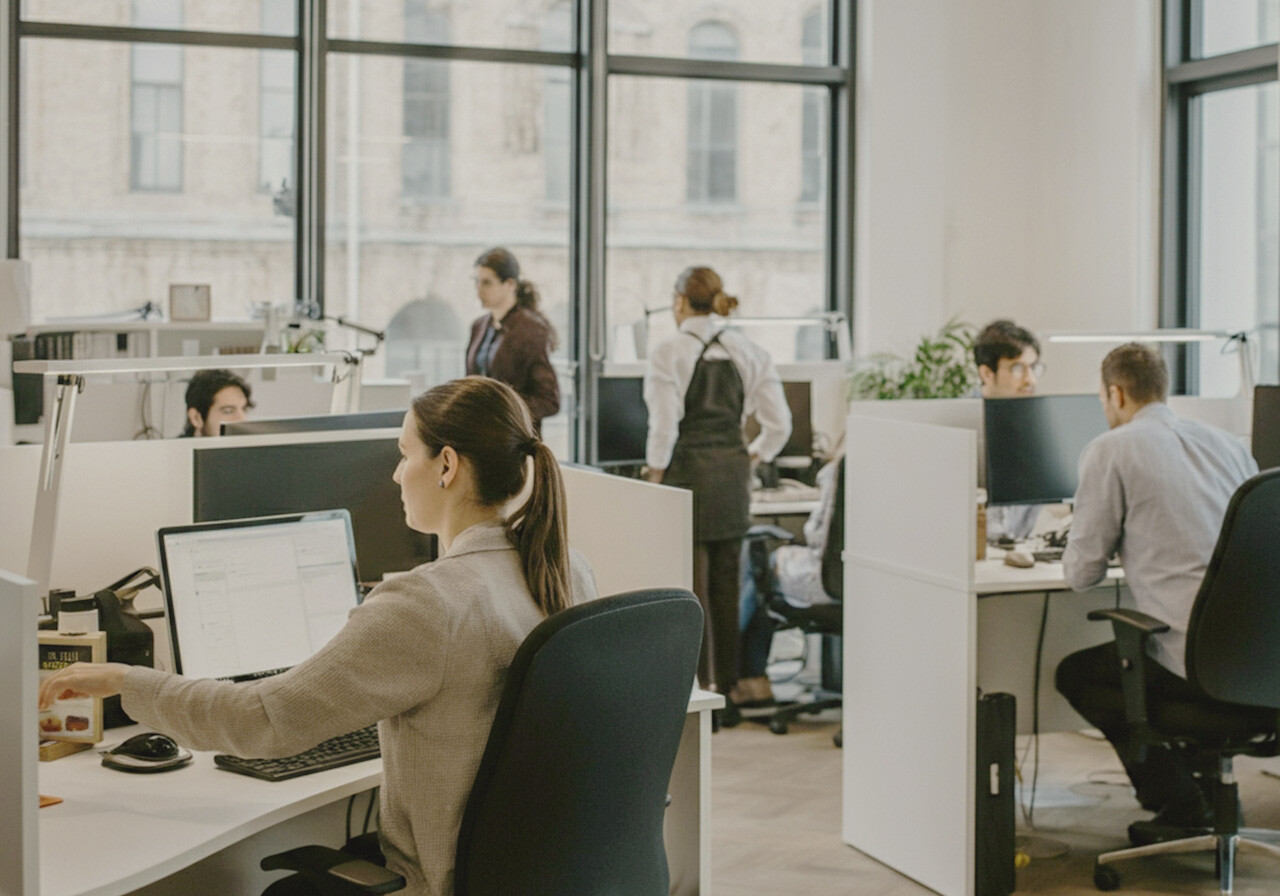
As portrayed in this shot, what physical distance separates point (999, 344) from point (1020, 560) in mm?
866

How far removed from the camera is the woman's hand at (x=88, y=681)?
1890mm

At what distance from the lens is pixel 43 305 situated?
614 cm

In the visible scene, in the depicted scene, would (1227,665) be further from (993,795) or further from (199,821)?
(199,821)

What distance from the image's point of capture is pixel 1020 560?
12.1 feet

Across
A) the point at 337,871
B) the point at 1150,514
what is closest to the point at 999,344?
the point at 1150,514

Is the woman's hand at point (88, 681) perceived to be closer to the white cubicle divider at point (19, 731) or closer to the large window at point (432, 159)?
the white cubicle divider at point (19, 731)

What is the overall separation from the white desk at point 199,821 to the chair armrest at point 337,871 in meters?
0.07

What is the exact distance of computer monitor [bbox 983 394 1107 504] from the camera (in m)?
4.05

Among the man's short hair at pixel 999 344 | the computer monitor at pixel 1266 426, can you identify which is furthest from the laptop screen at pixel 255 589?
the computer monitor at pixel 1266 426

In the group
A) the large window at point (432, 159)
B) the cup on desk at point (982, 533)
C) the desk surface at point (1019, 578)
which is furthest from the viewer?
the large window at point (432, 159)

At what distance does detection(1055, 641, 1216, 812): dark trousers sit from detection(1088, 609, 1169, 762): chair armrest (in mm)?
37

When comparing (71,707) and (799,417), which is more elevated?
(799,417)

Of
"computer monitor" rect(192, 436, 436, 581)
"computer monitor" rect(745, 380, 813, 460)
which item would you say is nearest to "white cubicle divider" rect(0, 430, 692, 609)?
"computer monitor" rect(192, 436, 436, 581)

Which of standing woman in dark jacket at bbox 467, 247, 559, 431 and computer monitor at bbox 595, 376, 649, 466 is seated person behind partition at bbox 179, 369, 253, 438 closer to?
standing woman in dark jacket at bbox 467, 247, 559, 431
